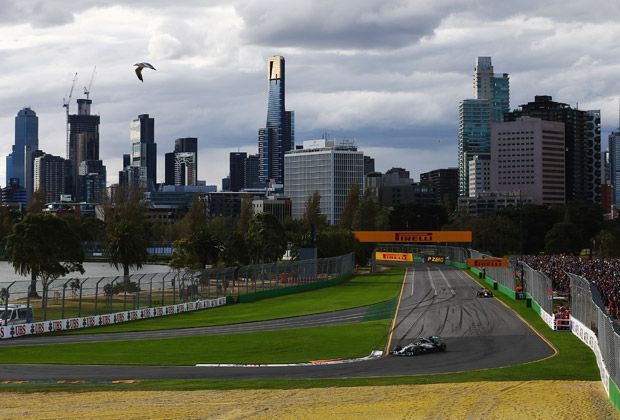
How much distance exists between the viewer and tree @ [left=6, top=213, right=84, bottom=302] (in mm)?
93688

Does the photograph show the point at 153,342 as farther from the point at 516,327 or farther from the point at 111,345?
the point at 516,327

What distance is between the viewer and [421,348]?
170 ft

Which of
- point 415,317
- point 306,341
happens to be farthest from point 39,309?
point 415,317

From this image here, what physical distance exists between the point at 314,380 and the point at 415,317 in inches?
1268

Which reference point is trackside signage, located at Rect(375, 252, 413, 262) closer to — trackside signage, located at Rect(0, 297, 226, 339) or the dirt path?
trackside signage, located at Rect(0, 297, 226, 339)

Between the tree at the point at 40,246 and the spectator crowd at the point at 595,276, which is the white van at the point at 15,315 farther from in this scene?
the spectator crowd at the point at 595,276

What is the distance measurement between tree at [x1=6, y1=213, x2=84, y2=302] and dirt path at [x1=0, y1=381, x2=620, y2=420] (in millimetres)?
56428

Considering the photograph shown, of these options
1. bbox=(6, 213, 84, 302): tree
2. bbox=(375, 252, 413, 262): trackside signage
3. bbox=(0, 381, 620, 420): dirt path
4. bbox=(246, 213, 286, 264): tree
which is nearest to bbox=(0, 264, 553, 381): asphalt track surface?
bbox=(0, 381, 620, 420): dirt path

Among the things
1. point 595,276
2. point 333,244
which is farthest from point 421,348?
point 333,244

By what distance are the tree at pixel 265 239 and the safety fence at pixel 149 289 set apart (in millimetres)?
24094

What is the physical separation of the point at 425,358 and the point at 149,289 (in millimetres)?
38879

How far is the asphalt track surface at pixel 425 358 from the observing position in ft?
148

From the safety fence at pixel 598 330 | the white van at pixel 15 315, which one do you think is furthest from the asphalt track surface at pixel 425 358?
the white van at pixel 15 315

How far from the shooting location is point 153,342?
59.8 metres
